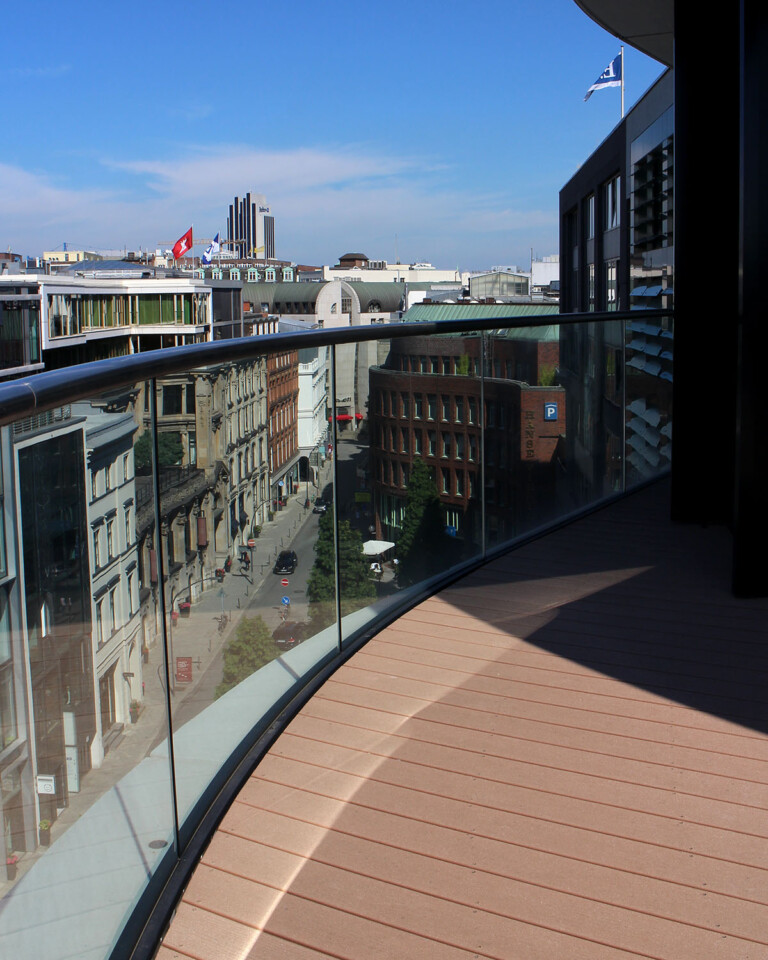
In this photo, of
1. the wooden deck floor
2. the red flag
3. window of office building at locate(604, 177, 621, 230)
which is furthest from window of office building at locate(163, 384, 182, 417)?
the red flag

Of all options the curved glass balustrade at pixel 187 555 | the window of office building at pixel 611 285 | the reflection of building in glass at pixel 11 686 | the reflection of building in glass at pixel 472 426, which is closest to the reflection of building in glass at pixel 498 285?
the window of office building at pixel 611 285

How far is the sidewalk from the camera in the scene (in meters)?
1.35

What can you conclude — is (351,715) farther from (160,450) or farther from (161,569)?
(160,450)

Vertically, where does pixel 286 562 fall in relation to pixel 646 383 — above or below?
below

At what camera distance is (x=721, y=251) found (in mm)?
4383

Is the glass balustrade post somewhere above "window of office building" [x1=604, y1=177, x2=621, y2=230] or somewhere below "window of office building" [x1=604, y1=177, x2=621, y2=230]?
below

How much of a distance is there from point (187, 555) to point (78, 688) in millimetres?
494

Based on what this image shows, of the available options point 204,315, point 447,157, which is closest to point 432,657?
point 204,315

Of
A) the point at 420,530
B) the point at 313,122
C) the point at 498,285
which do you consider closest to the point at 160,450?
the point at 420,530

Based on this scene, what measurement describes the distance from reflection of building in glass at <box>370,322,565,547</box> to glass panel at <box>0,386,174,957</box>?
141 cm

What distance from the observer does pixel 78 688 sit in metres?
1.32

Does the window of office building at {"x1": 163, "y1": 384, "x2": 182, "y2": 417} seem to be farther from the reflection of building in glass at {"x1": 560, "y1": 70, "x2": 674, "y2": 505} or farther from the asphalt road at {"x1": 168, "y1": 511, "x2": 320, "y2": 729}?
the reflection of building in glass at {"x1": 560, "y1": 70, "x2": 674, "y2": 505}

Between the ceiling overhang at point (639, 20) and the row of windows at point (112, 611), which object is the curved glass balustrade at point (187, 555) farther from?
the ceiling overhang at point (639, 20)

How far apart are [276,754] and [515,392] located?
6.96 feet
